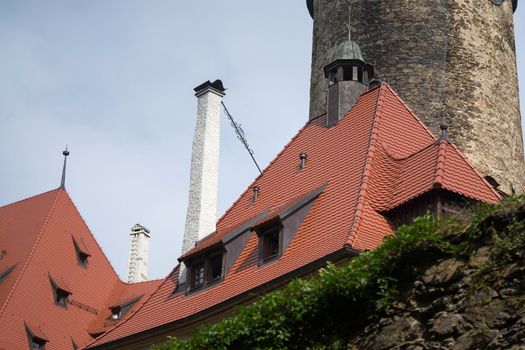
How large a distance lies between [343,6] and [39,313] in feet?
24.3

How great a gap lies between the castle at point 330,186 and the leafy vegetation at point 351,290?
11.7 feet

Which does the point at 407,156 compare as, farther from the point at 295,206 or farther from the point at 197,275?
the point at 197,275

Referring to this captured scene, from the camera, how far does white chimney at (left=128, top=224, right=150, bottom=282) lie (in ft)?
82.9

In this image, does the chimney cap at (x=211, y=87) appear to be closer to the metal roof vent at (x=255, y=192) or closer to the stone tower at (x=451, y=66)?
the stone tower at (x=451, y=66)

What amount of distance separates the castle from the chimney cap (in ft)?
0.19

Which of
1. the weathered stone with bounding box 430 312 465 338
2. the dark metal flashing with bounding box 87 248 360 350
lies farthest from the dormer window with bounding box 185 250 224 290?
the weathered stone with bounding box 430 312 465 338

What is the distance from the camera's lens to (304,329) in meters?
7.61

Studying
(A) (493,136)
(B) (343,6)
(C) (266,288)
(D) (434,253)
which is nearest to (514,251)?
(D) (434,253)

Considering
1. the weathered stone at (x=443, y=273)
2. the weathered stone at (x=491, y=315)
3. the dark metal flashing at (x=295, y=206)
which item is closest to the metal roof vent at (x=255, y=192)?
the dark metal flashing at (x=295, y=206)

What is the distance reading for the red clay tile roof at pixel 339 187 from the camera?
41.1 feet

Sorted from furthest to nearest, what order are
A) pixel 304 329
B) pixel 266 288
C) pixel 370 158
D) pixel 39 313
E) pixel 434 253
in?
pixel 39 313
pixel 370 158
pixel 266 288
pixel 304 329
pixel 434 253

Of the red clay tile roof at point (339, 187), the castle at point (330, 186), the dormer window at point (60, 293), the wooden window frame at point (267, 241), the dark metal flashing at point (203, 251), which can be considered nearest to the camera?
the red clay tile roof at point (339, 187)

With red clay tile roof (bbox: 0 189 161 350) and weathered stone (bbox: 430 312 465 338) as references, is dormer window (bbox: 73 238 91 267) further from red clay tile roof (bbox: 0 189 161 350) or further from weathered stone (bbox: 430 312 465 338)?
weathered stone (bbox: 430 312 465 338)

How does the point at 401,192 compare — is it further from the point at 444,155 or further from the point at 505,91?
the point at 505,91
